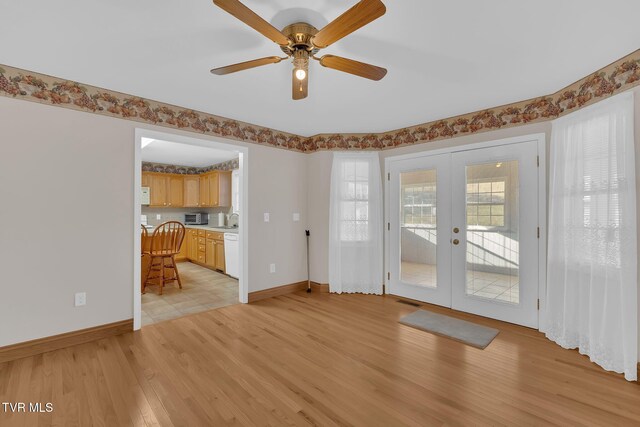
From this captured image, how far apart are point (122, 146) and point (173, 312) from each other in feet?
6.69

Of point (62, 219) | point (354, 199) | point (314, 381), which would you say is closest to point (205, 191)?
point (354, 199)

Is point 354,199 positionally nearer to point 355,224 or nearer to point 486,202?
point 355,224

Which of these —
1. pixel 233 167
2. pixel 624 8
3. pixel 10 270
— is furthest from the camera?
pixel 233 167

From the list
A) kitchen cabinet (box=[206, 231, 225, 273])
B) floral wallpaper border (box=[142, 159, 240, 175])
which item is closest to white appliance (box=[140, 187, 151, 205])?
floral wallpaper border (box=[142, 159, 240, 175])

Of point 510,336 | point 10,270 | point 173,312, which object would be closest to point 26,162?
point 10,270

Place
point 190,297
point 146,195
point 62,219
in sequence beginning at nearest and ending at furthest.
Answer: point 62,219, point 190,297, point 146,195

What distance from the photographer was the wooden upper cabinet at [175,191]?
6934 mm

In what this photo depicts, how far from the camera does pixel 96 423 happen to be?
1681 mm

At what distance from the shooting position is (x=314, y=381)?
2115 millimetres

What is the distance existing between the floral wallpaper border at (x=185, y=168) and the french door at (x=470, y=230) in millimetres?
3932

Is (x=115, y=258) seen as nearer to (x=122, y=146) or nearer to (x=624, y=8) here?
(x=122, y=146)

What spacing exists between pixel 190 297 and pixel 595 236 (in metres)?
4.70

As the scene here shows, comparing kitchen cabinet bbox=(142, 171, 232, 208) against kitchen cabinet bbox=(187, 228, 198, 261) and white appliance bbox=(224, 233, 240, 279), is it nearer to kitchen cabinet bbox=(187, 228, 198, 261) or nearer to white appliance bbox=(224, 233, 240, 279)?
kitchen cabinet bbox=(187, 228, 198, 261)

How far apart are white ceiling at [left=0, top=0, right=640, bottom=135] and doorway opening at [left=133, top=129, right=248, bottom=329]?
92cm
